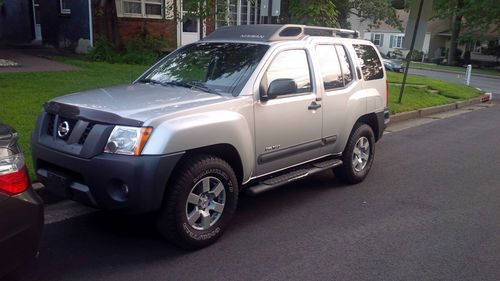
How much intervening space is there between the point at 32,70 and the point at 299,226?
9.86 m

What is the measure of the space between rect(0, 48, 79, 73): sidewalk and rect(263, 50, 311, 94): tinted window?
9037mm

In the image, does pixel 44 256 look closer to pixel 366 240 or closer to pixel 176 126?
pixel 176 126

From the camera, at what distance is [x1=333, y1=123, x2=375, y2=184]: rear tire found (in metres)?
6.10

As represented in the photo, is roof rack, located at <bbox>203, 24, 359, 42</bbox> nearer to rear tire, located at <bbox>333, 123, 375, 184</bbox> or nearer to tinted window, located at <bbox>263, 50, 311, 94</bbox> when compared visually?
tinted window, located at <bbox>263, 50, 311, 94</bbox>

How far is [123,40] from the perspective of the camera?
17953mm

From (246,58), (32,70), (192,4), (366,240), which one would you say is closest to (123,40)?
(32,70)

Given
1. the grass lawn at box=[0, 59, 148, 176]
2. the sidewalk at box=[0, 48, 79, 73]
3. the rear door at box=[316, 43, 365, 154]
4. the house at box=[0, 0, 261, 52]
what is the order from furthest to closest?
the house at box=[0, 0, 261, 52], the sidewalk at box=[0, 48, 79, 73], the grass lawn at box=[0, 59, 148, 176], the rear door at box=[316, 43, 365, 154]

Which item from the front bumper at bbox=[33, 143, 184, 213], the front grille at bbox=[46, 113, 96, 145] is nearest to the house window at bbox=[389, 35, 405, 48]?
the front grille at bbox=[46, 113, 96, 145]

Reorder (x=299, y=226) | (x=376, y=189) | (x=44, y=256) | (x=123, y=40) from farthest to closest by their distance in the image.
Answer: (x=123, y=40) → (x=376, y=189) → (x=299, y=226) → (x=44, y=256)

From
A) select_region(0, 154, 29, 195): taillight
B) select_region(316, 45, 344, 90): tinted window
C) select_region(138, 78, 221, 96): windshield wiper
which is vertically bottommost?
select_region(0, 154, 29, 195): taillight

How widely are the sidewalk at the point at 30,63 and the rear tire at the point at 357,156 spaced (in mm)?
9187

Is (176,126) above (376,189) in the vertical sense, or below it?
above

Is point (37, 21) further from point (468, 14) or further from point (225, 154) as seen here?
point (468, 14)

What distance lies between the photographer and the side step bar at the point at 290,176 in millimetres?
4750
